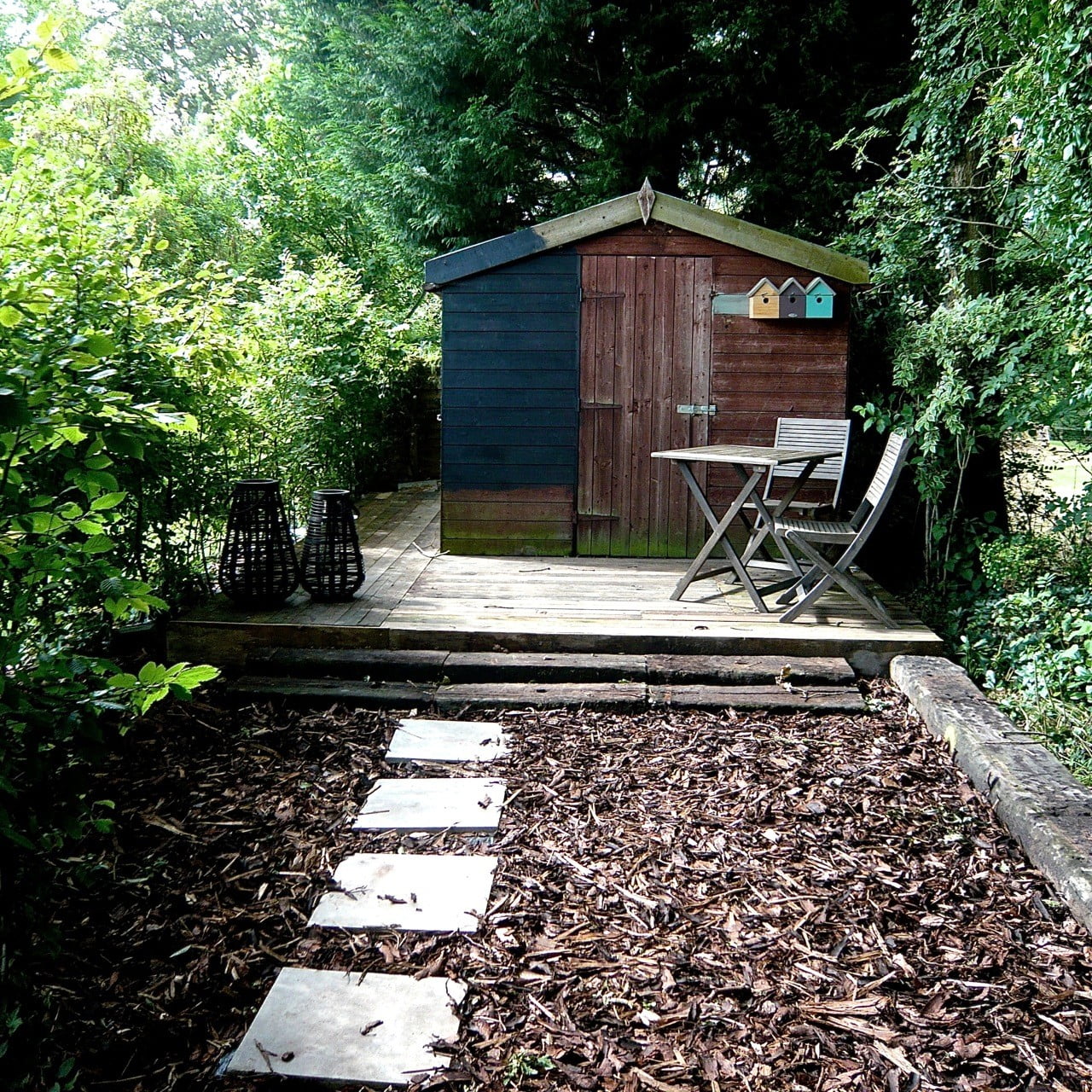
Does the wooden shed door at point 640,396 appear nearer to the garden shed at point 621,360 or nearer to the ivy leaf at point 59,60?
the garden shed at point 621,360

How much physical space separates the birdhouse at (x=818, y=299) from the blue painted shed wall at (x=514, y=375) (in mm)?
1546

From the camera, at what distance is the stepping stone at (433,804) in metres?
3.38

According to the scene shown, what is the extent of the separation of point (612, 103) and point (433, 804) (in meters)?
9.03

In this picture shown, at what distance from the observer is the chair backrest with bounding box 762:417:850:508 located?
255 inches

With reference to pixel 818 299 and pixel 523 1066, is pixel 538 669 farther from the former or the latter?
pixel 818 299

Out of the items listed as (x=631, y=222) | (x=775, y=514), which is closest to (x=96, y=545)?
(x=775, y=514)

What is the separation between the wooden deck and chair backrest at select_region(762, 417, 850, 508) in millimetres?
830

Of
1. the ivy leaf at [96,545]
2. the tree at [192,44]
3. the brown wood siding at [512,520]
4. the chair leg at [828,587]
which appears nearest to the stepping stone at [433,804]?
the ivy leaf at [96,545]

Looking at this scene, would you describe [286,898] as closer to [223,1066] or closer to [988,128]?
[223,1066]

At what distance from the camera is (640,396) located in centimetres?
696

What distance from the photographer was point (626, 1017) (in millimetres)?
2400

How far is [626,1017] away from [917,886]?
3.75ft

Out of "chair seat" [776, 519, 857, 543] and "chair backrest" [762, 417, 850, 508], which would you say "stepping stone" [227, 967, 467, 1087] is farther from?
"chair backrest" [762, 417, 850, 508]

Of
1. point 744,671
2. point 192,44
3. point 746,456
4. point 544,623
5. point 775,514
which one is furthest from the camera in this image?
point 192,44
